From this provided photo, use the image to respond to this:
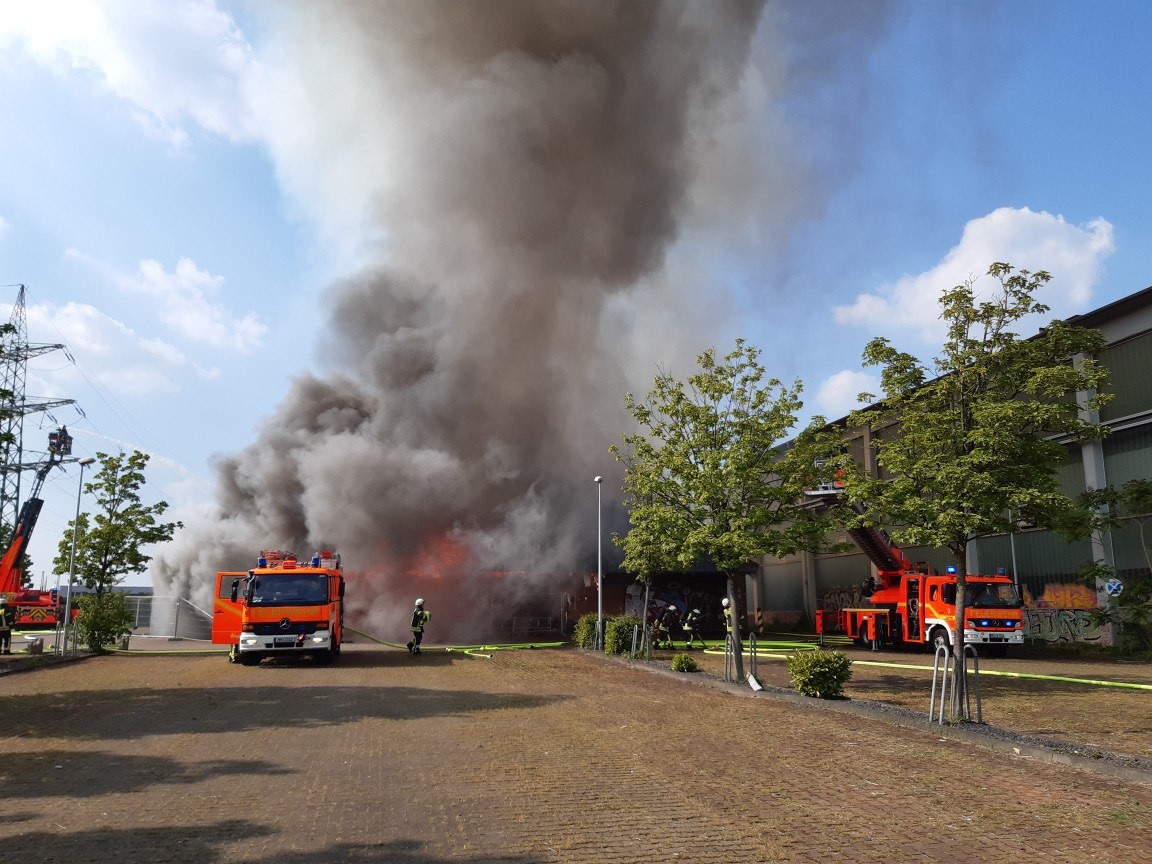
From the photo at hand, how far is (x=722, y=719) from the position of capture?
37.7ft

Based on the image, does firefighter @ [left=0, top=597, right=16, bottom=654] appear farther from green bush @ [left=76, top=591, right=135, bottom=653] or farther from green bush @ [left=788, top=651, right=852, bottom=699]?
green bush @ [left=788, top=651, right=852, bottom=699]

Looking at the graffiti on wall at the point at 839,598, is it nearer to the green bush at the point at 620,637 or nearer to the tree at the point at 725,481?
the green bush at the point at 620,637

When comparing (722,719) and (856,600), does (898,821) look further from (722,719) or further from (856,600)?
(856,600)

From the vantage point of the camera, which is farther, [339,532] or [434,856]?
[339,532]

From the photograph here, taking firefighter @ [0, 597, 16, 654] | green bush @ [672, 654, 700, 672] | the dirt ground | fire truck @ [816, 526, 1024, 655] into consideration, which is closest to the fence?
firefighter @ [0, 597, 16, 654]

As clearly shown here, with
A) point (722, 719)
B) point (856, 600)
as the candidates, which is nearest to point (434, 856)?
point (722, 719)

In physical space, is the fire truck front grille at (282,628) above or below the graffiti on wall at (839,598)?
below

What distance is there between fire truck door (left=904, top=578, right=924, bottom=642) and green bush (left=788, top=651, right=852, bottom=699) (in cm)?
1344

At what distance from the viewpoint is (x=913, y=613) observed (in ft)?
83.4

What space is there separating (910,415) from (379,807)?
347 inches

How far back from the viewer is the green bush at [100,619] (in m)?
24.7

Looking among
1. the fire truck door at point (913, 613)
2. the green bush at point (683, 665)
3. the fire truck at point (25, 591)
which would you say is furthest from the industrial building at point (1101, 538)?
the fire truck at point (25, 591)

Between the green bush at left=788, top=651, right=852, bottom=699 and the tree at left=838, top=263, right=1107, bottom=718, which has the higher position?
the tree at left=838, top=263, right=1107, bottom=718

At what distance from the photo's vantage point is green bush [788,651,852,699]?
13.0 m
